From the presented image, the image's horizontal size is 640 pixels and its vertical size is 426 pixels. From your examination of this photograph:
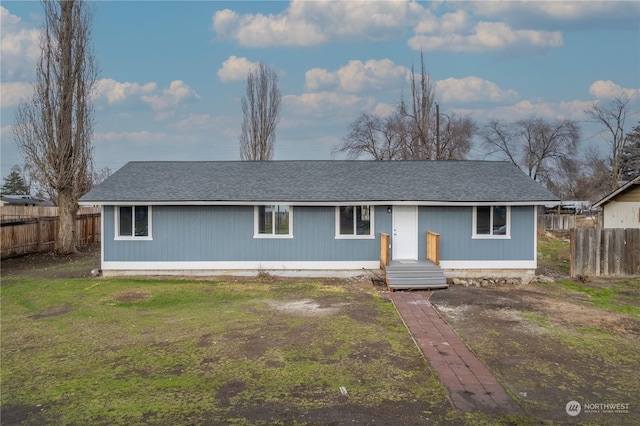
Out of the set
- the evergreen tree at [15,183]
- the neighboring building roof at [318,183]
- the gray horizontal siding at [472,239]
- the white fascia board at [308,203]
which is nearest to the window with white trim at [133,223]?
the white fascia board at [308,203]

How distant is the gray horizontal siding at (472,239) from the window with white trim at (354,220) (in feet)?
6.60

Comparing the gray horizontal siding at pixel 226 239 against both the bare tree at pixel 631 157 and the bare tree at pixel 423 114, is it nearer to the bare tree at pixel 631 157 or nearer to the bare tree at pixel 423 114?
the bare tree at pixel 423 114

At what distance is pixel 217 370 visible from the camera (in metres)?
6.93

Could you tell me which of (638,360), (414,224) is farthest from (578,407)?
(414,224)

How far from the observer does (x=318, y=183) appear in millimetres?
16141

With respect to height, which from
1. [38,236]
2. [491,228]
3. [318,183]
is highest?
[318,183]

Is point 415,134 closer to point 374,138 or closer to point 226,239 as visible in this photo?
point 374,138

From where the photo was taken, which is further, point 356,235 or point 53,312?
point 356,235

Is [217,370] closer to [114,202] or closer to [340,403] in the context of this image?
[340,403]

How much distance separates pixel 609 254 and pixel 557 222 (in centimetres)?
1938

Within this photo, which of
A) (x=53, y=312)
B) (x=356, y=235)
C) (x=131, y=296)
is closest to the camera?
(x=53, y=312)

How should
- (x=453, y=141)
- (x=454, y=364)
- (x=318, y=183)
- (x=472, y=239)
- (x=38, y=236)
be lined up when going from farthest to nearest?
(x=453, y=141) < (x=38, y=236) < (x=318, y=183) < (x=472, y=239) < (x=454, y=364)

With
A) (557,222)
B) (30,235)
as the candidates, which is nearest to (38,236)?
(30,235)

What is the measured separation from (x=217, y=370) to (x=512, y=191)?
38.6 ft
